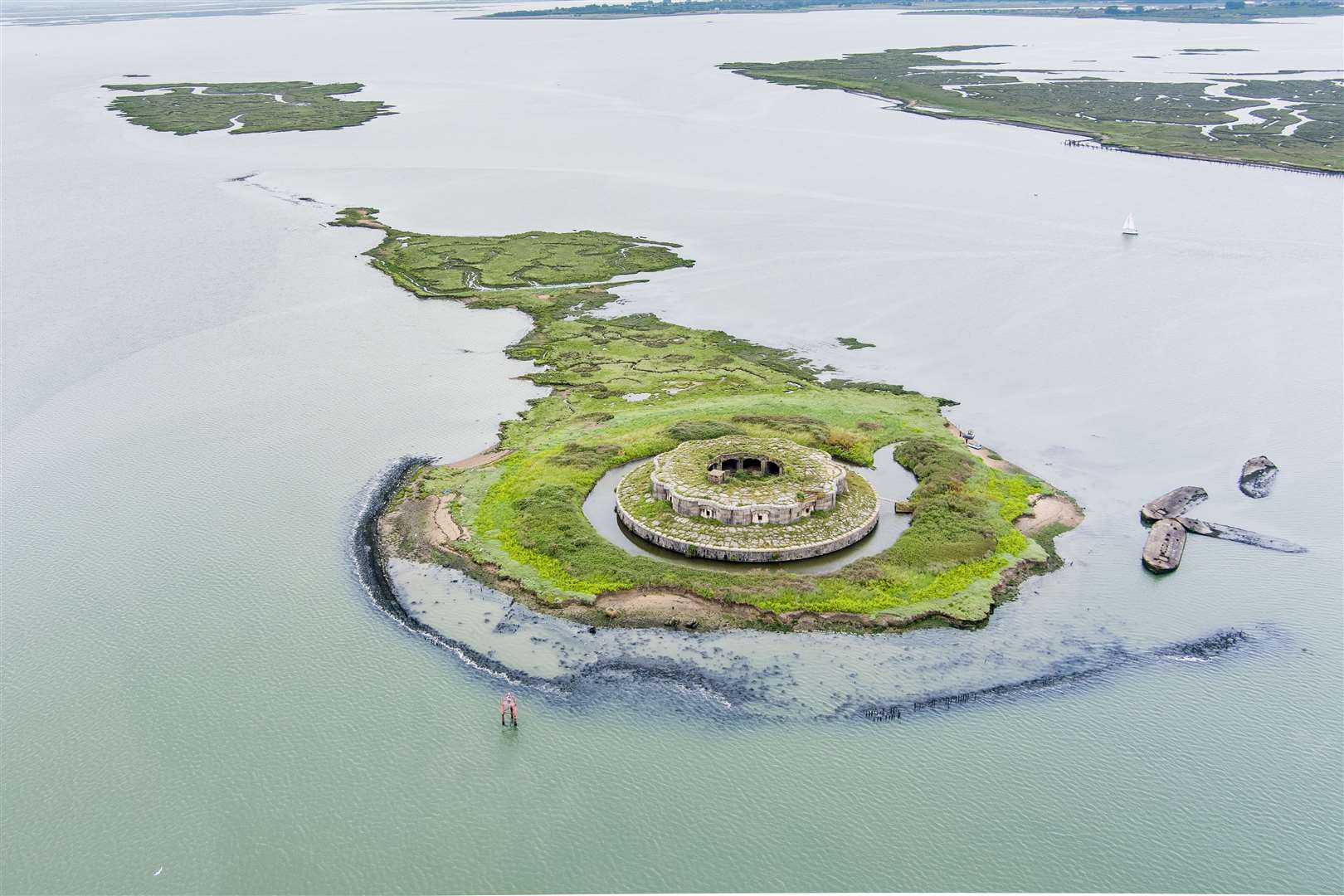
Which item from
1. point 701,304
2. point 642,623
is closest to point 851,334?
point 701,304

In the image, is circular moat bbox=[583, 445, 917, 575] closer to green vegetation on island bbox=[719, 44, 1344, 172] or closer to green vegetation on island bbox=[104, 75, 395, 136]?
green vegetation on island bbox=[719, 44, 1344, 172]

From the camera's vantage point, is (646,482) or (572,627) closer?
(572,627)

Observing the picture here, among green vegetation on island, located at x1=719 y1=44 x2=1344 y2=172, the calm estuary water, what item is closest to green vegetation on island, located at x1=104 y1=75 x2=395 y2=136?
the calm estuary water

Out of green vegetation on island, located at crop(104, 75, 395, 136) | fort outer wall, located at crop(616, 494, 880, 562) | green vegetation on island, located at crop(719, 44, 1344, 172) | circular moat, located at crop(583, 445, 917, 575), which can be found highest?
green vegetation on island, located at crop(719, 44, 1344, 172)

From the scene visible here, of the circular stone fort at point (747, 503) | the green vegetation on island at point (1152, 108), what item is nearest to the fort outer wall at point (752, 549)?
the circular stone fort at point (747, 503)

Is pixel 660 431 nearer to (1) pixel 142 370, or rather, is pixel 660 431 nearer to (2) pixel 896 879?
(2) pixel 896 879

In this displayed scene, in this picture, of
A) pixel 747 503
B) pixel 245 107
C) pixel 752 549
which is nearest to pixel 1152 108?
pixel 747 503

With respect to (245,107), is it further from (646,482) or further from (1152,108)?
(646,482)
